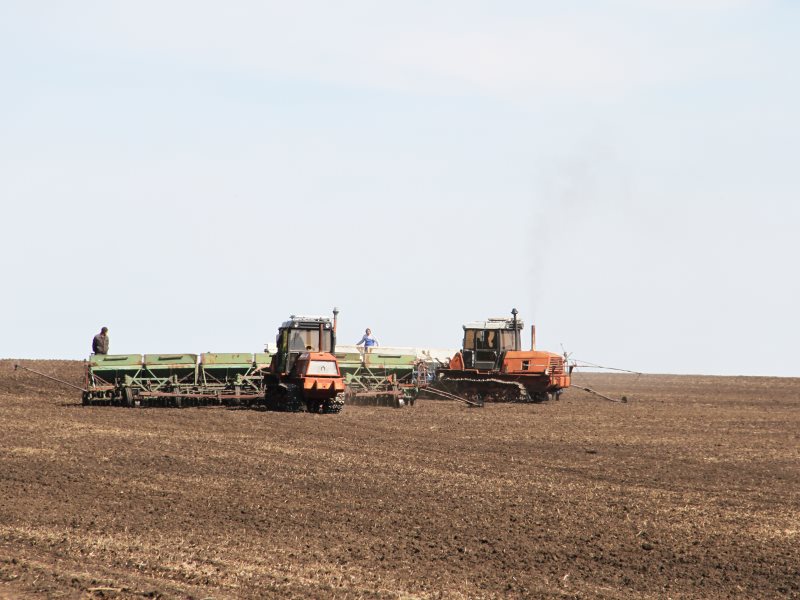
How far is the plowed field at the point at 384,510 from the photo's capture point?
34.6ft

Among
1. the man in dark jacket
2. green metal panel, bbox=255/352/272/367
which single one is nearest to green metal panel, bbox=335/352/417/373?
green metal panel, bbox=255/352/272/367

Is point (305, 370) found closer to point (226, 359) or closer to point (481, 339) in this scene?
point (226, 359)

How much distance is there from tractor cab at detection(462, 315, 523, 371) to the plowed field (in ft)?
37.4

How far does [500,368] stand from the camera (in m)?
36.2

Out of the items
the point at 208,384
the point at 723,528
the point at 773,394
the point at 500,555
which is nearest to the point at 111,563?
the point at 500,555

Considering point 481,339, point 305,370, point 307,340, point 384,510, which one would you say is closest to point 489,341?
point 481,339

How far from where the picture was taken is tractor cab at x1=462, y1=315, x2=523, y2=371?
36656mm

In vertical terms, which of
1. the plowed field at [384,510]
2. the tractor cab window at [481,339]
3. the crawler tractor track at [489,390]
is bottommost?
the plowed field at [384,510]

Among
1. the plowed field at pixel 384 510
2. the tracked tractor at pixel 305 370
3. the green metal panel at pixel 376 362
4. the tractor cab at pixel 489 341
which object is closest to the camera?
the plowed field at pixel 384 510

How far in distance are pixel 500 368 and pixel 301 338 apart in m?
9.58

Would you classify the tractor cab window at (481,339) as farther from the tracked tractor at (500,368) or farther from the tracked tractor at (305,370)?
the tracked tractor at (305,370)

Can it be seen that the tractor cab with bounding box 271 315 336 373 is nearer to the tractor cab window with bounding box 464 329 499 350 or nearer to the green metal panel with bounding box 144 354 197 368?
the green metal panel with bounding box 144 354 197 368

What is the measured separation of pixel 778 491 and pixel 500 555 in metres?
6.46

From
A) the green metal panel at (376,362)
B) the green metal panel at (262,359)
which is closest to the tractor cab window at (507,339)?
the green metal panel at (376,362)
